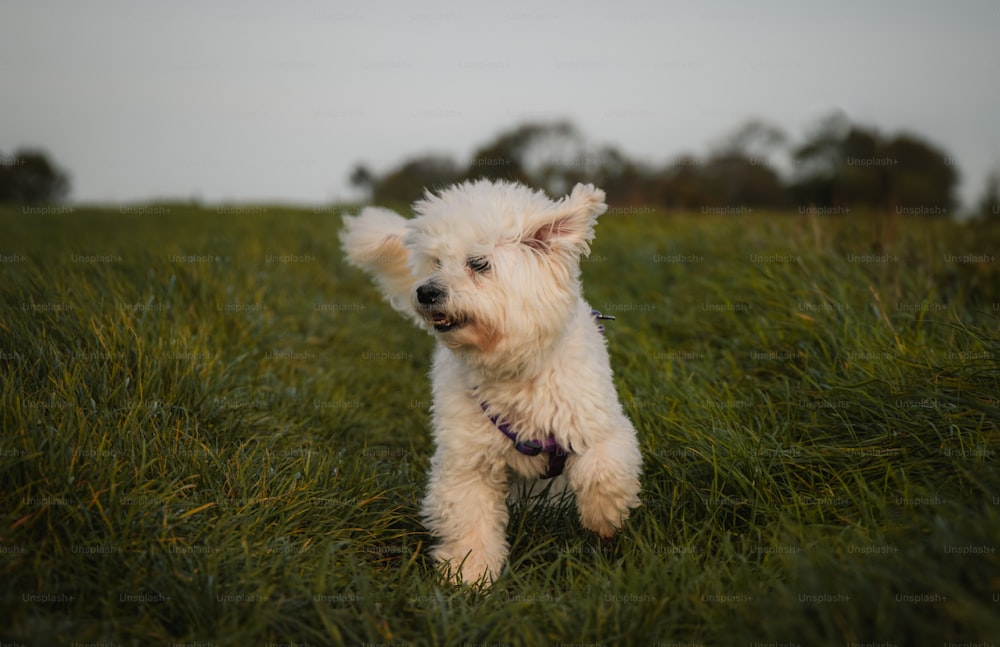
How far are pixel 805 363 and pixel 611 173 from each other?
34.4 feet

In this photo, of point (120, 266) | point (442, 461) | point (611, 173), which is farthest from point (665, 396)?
point (611, 173)

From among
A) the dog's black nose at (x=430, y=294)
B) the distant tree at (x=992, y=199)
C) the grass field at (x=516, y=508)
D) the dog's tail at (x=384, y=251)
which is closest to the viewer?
the grass field at (x=516, y=508)

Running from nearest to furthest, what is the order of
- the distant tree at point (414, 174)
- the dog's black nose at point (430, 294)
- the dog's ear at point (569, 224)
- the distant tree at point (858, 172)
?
the dog's black nose at point (430, 294) < the dog's ear at point (569, 224) < the distant tree at point (414, 174) < the distant tree at point (858, 172)

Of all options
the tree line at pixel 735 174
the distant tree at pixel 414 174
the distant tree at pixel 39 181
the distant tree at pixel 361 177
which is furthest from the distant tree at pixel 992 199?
the distant tree at pixel 39 181

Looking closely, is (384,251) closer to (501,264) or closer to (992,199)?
(501,264)

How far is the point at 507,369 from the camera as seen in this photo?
3111 millimetres

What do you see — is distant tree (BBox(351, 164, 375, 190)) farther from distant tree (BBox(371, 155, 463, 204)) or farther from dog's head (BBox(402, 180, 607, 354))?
dog's head (BBox(402, 180, 607, 354))

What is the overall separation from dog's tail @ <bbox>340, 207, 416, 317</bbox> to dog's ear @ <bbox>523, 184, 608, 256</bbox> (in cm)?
91

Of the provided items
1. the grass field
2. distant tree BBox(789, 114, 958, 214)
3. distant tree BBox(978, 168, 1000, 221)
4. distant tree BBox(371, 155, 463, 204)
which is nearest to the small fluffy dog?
the grass field

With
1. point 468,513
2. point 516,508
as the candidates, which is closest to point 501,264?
point 468,513

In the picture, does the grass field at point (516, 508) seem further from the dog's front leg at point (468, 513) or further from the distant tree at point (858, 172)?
the distant tree at point (858, 172)

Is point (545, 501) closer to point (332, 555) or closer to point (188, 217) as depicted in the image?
point (332, 555)

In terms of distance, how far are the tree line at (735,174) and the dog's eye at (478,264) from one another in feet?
1.85

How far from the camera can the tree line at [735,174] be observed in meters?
8.98
